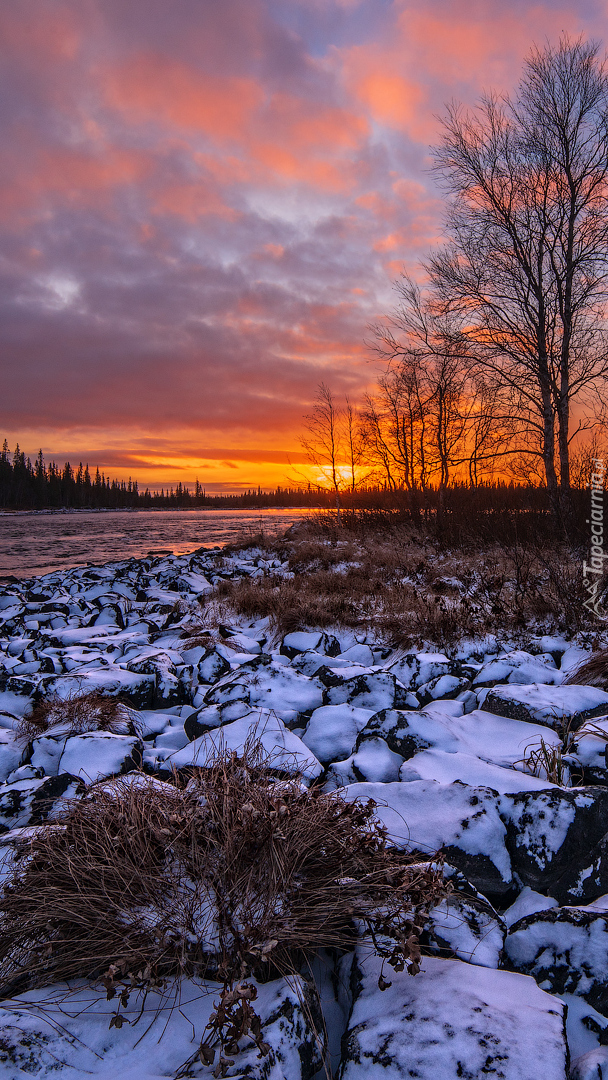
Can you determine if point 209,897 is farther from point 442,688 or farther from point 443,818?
point 442,688

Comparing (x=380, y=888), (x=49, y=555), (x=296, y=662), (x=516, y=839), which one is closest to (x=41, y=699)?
(x=296, y=662)

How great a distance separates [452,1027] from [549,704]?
2.19 meters

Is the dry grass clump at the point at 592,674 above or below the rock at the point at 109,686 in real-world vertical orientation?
above

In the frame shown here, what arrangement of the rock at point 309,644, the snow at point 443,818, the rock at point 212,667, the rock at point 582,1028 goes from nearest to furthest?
1. the rock at point 582,1028
2. the snow at point 443,818
3. the rock at point 212,667
4. the rock at point 309,644

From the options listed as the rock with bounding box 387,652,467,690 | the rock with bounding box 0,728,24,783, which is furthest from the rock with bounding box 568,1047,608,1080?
the rock with bounding box 0,728,24,783

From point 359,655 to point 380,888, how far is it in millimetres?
3300

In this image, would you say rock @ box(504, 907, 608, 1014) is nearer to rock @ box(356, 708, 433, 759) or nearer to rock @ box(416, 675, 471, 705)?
rock @ box(356, 708, 433, 759)

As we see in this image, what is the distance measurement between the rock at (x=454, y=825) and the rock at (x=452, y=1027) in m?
0.42

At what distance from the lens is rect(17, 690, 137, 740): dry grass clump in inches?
134

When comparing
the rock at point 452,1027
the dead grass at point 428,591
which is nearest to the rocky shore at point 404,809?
the rock at point 452,1027

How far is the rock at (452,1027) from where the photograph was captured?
1.16m

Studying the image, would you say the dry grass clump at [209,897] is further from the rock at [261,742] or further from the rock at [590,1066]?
the rock at [261,742]

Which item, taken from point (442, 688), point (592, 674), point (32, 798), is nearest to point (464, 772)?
point (442, 688)

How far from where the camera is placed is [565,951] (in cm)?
150
